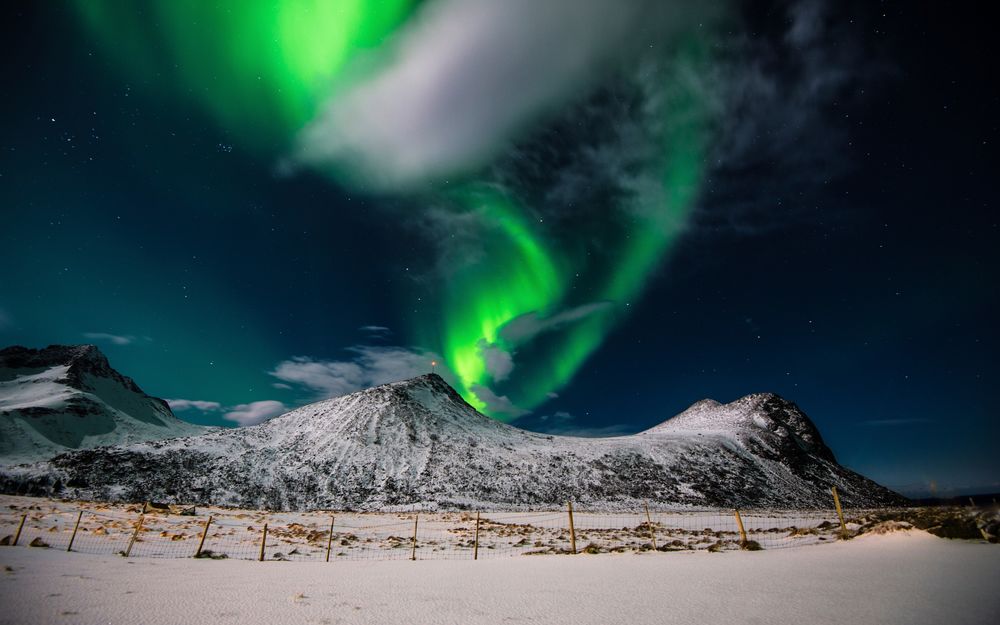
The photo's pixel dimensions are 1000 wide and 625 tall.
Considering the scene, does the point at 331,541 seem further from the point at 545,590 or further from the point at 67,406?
the point at 67,406

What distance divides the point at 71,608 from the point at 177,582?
4.13 m

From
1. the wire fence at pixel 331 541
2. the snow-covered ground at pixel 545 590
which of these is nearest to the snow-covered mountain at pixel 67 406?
the wire fence at pixel 331 541

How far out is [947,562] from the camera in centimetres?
1198

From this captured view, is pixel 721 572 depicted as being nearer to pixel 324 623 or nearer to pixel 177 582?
pixel 324 623

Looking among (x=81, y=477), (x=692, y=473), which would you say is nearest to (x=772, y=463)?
(x=692, y=473)

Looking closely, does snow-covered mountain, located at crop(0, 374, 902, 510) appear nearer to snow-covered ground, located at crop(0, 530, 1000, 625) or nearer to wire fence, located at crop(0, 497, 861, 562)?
wire fence, located at crop(0, 497, 861, 562)

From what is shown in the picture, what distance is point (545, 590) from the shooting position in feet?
36.6

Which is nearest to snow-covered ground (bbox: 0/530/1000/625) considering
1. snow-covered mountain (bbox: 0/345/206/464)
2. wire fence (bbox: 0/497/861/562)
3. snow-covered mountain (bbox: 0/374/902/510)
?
wire fence (bbox: 0/497/861/562)

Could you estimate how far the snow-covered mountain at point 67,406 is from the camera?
11800cm

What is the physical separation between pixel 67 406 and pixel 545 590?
7542 inches

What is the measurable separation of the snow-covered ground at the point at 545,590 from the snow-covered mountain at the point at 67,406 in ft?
439

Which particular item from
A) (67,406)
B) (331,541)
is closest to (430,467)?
(331,541)

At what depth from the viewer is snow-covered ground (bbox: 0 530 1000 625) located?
317 inches

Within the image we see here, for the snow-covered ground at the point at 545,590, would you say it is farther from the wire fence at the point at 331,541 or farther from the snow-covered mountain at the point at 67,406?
the snow-covered mountain at the point at 67,406
